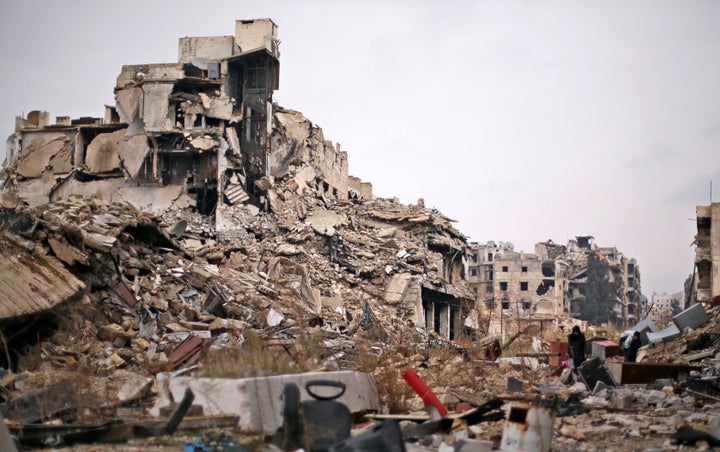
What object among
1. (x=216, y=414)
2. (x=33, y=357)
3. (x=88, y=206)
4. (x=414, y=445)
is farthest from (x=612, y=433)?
(x=88, y=206)

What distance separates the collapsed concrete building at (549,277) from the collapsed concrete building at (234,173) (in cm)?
2465

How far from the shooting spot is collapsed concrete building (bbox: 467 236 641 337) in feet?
195

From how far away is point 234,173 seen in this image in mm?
30219

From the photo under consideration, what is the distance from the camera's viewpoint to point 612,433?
6.47 metres

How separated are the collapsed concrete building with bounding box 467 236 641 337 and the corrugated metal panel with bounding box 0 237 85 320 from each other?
1769 inches

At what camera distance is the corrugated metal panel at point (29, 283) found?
31.8ft

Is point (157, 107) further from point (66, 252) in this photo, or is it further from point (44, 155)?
point (66, 252)

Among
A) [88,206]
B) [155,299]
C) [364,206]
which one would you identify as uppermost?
[364,206]

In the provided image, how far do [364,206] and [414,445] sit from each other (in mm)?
27299

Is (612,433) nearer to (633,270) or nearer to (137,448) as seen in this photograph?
(137,448)

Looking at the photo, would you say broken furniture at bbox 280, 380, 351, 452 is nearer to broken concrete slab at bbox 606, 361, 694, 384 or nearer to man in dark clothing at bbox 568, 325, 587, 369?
broken concrete slab at bbox 606, 361, 694, 384

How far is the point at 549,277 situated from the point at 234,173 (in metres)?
35.6

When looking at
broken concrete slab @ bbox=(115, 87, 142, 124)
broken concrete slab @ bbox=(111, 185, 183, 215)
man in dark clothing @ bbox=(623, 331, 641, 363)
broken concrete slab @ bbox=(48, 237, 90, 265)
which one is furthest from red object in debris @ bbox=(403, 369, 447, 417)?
broken concrete slab @ bbox=(115, 87, 142, 124)

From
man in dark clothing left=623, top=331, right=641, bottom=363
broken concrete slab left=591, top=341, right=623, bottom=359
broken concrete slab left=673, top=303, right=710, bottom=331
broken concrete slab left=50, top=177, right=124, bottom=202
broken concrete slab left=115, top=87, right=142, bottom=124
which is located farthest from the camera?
broken concrete slab left=50, top=177, right=124, bottom=202
